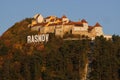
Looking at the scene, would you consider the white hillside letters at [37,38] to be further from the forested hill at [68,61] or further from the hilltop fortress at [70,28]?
the hilltop fortress at [70,28]

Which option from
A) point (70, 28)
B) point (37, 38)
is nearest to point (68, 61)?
point (70, 28)

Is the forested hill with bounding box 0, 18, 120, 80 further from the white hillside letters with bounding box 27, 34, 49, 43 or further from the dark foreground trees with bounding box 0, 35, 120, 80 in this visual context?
the white hillside letters with bounding box 27, 34, 49, 43

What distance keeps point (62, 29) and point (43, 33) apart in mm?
3548

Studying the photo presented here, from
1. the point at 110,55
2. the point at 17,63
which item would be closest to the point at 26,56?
the point at 17,63

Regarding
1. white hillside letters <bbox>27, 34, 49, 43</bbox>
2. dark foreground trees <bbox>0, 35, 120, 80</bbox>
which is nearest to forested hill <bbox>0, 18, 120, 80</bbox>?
dark foreground trees <bbox>0, 35, 120, 80</bbox>

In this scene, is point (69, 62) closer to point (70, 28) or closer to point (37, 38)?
point (70, 28)

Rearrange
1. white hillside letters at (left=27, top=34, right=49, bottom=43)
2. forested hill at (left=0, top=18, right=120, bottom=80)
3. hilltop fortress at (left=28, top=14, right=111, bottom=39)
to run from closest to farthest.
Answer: forested hill at (left=0, top=18, right=120, bottom=80) < white hillside letters at (left=27, top=34, right=49, bottom=43) < hilltop fortress at (left=28, top=14, right=111, bottom=39)

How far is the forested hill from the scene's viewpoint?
464ft

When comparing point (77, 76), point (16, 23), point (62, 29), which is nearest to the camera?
point (77, 76)

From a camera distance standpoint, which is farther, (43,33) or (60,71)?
(43,33)

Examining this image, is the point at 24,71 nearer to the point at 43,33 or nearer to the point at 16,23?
the point at 43,33

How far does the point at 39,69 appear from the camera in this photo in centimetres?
14388

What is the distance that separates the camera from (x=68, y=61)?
468 ft

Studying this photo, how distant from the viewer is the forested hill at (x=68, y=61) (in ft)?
464
